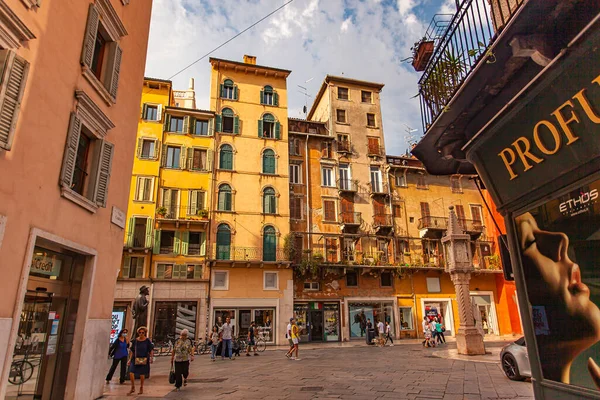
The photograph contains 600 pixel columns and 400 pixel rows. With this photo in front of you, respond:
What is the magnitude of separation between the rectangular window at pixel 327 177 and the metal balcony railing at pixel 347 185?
58 centimetres

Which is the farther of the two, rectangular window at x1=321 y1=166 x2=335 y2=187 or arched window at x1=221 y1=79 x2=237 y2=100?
rectangular window at x1=321 y1=166 x2=335 y2=187

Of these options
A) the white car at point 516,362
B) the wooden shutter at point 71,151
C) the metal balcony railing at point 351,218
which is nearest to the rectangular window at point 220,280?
the metal balcony railing at point 351,218

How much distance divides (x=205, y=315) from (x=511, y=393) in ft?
66.9

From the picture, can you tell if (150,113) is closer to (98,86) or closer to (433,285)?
(98,86)

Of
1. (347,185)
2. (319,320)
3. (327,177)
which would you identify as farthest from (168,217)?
(347,185)

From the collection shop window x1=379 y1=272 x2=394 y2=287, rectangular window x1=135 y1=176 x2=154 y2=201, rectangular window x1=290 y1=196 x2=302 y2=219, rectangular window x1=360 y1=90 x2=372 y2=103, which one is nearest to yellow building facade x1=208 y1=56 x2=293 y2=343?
rectangular window x1=290 y1=196 x2=302 y2=219

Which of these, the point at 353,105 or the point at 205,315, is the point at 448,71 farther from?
the point at 353,105

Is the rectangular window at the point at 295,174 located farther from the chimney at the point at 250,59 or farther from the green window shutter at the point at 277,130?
the chimney at the point at 250,59

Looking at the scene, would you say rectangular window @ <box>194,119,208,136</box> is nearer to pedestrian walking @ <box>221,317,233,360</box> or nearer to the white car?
pedestrian walking @ <box>221,317,233,360</box>

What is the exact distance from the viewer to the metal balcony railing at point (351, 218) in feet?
99.1

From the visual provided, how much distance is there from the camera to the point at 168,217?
26.1m

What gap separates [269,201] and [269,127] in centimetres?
639

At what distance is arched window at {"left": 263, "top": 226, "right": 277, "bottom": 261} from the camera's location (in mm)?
27484

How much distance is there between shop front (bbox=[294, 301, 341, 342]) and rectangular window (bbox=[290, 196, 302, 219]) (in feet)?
21.8
